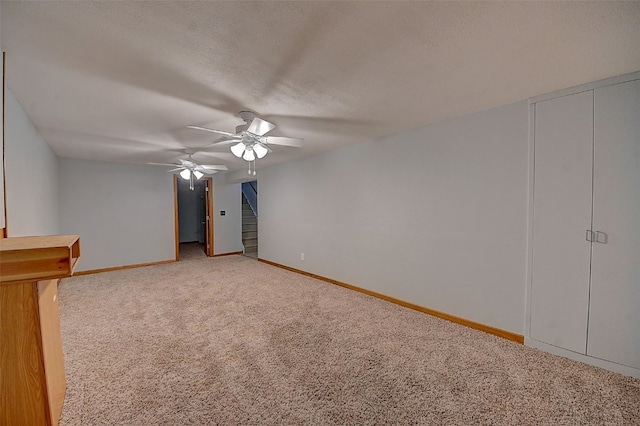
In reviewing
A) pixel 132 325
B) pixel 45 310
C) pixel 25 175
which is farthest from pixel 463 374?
pixel 25 175

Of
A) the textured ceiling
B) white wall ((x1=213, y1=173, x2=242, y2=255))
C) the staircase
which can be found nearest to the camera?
the textured ceiling

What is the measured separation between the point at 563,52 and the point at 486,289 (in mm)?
2068

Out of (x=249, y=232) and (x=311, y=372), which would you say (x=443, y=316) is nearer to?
(x=311, y=372)

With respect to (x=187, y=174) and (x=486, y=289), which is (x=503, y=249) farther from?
(x=187, y=174)

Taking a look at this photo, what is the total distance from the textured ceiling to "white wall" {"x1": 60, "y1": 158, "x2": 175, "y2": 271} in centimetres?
287

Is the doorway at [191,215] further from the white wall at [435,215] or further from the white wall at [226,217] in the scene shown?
the white wall at [435,215]

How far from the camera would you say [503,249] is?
2619 mm

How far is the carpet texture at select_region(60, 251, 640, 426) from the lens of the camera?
5.44 feet

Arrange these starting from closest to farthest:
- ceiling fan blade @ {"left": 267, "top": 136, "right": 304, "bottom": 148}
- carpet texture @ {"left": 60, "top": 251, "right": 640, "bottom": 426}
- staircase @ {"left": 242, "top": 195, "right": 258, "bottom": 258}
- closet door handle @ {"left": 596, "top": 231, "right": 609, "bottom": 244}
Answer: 1. carpet texture @ {"left": 60, "top": 251, "right": 640, "bottom": 426}
2. closet door handle @ {"left": 596, "top": 231, "right": 609, "bottom": 244}
3. ceiling fan blade @ {"left": 267, "top": 136, "right": 304, "bottom": 148}
4. staircase @ {"left": 242, "top": 195, "right": 258, "bottom": 258}

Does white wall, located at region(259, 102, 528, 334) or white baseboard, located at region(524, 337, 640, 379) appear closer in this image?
white baseboard, located at region(524, 337, 640, 379)

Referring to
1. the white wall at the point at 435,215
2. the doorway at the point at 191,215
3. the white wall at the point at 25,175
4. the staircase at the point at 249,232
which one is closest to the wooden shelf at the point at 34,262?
the white wall at the point at 25,175

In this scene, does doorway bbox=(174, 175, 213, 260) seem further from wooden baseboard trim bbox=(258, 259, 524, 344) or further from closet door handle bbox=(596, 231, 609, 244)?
closet door handle bbox=(596, 231, 609, 244)

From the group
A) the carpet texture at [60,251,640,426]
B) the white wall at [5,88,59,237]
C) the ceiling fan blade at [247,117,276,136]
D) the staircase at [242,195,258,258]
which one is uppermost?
the ceiling fan blade at [247,117,276,136]

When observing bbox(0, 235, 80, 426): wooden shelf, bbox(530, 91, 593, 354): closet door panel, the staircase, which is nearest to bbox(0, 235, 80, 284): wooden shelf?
bbox(0, 235, 80, 426): wooden shelf
